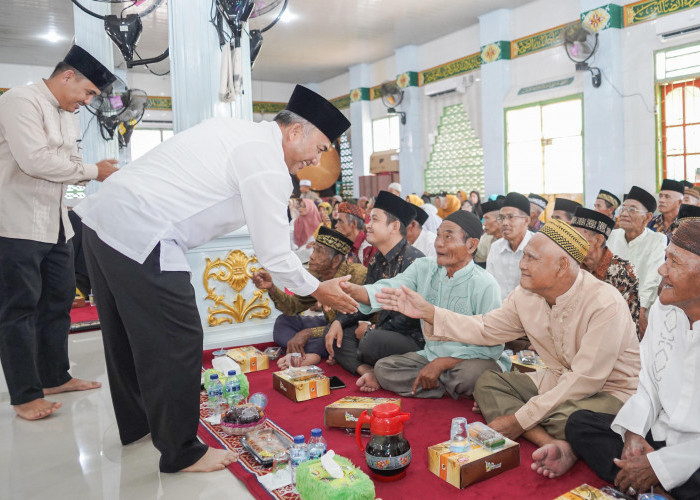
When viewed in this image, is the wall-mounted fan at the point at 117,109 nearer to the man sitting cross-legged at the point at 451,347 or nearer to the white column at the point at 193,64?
the white column at the point at 193,64

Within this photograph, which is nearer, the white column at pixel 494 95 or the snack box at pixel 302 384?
the snack box at pixel 302 384

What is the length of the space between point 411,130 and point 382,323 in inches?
304

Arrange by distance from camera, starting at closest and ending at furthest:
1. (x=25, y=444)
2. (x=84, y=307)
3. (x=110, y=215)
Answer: (x=110, y=215) < (x=25, y=444) < (x=84, y=307)

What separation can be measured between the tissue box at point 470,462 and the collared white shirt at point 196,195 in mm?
868

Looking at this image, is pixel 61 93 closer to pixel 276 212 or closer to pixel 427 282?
pixel 276 212

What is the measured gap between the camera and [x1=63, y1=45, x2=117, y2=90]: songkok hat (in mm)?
2654

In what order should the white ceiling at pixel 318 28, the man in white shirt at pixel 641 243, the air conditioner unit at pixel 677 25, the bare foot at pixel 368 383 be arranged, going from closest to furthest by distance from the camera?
the bare foot at pixel 368 383 → the man in white shirt at pixel 641 243 → the air conditioner unit at pixel 677 25 → the white ceiling at pixel 318 28

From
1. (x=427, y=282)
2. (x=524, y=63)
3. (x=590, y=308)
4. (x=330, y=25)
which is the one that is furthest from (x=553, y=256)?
(x=330, y=25)

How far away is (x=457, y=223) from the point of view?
9.24 feet

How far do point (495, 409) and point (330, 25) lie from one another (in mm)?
8040

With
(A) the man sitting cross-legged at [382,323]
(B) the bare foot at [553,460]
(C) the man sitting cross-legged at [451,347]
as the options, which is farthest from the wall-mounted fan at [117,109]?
(B) the bare foot at [553,460]

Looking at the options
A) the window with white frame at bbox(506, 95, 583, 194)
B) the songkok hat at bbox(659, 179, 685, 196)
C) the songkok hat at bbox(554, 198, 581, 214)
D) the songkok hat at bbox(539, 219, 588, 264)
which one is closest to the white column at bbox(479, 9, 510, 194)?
the window with white frame at bbox(506, 95, 583, 194)

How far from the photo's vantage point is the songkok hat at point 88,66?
8.71ft

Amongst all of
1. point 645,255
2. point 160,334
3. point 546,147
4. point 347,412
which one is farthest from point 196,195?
point 546,147
